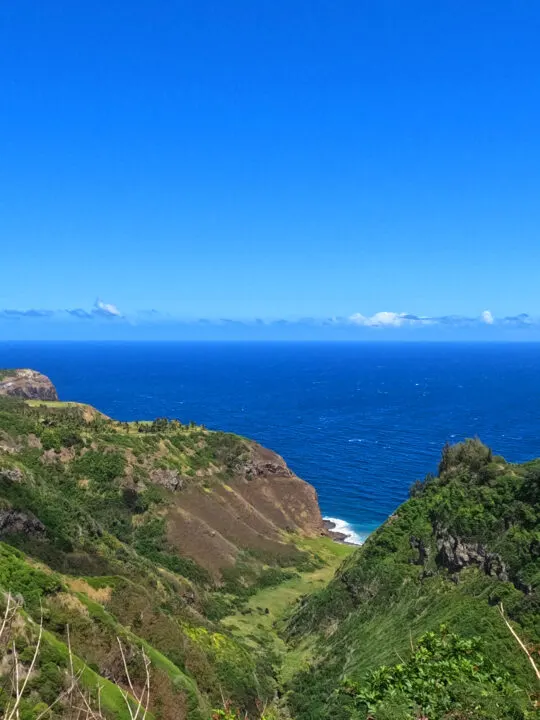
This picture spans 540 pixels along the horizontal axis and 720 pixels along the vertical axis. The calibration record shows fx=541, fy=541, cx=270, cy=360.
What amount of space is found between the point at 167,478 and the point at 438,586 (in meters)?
53.7

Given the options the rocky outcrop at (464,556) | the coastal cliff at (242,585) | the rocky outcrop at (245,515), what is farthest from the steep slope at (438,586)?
the rocky outcrop at (245,515)

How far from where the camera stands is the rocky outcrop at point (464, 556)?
48.4 meters

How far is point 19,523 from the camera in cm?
5159

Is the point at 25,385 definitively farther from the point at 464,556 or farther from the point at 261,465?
the point at 464,556

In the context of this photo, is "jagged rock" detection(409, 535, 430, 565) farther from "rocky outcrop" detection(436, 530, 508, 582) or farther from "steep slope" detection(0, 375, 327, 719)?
"steep slope" detection(0, 375, 327, 719)

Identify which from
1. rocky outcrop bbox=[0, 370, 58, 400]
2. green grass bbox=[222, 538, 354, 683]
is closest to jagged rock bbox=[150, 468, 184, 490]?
green grass bbox=[222, 538, 354, 683]

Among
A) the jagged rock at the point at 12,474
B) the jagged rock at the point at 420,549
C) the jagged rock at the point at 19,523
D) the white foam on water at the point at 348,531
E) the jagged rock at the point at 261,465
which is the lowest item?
the white foam on water at the point at 348,531

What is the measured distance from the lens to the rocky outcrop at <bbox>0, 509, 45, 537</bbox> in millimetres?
49938

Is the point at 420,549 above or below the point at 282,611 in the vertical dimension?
above

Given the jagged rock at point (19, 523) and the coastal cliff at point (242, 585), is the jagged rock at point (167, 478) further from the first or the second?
the jagged rock at point (19, 523)

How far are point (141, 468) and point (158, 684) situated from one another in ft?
209

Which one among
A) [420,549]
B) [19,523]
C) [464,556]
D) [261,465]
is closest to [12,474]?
[19,523]

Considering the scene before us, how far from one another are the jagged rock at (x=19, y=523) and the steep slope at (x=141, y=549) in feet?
0.45

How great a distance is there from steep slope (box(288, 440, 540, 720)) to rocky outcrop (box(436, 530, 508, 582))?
0.10m
